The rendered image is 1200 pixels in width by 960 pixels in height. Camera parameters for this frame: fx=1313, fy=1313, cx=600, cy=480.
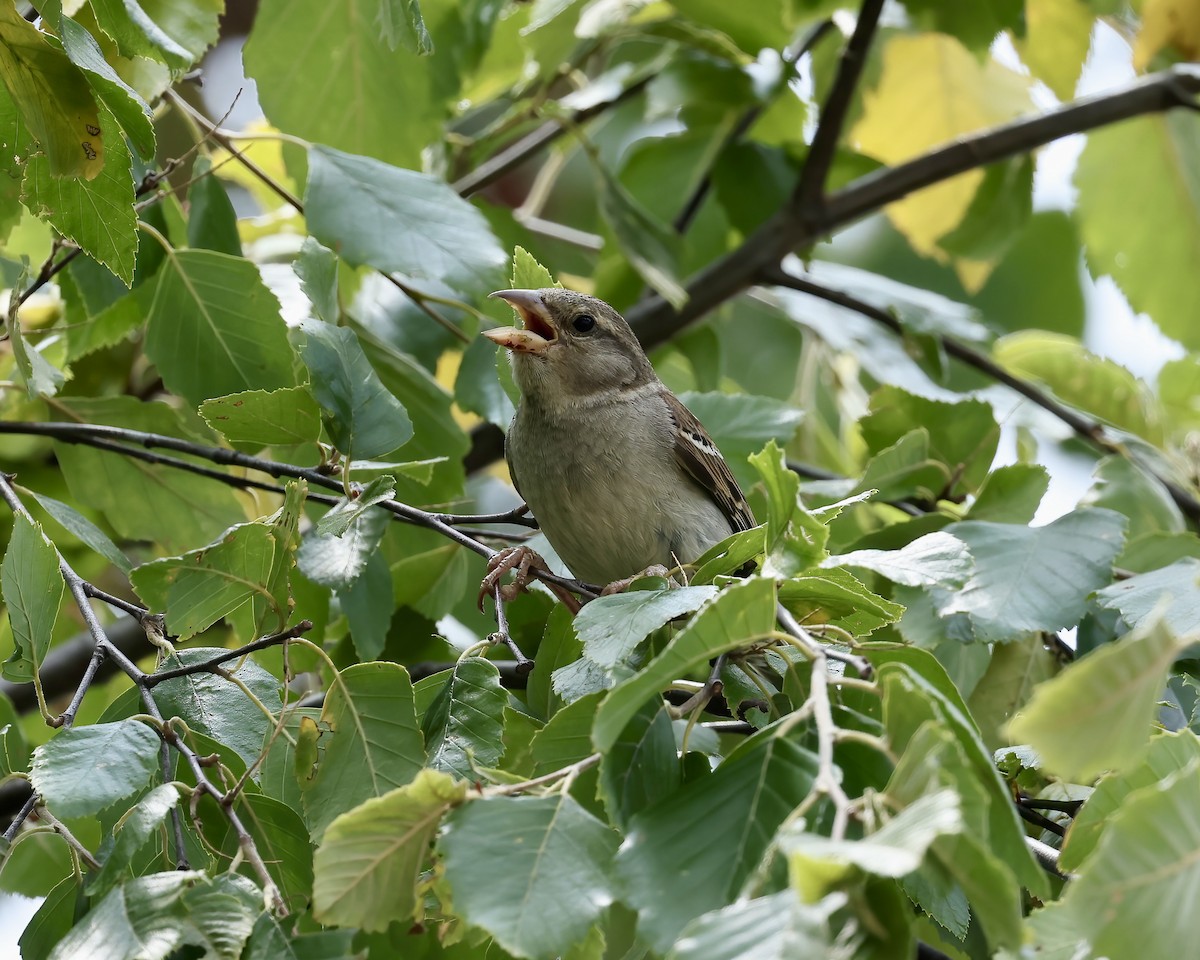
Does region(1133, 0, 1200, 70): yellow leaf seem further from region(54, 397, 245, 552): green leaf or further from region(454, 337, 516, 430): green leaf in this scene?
region(54, 397, 245, 552): green leaf

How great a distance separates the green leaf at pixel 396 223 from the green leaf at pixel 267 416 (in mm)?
564

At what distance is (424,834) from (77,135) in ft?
3.92

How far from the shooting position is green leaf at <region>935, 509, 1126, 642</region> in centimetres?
253

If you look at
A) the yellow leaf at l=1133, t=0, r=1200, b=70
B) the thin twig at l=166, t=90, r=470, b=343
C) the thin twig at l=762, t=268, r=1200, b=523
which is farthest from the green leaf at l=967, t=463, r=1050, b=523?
the yellow leaf at l=1133, t=0, r=1200, b=70

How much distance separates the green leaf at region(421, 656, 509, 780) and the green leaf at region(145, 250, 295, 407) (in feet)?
3.07

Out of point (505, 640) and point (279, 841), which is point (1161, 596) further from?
point (279, 841)

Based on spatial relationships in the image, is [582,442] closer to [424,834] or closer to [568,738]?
[568,738]

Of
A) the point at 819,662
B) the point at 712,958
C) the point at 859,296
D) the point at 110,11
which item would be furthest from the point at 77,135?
the point at 859,296

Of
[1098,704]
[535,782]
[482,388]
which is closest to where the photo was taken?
[1098,704]

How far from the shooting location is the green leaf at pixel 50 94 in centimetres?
195

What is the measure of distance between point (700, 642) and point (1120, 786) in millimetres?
741

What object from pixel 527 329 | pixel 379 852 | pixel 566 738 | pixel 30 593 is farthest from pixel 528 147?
pixel 379 852

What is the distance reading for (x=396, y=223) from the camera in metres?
2.81

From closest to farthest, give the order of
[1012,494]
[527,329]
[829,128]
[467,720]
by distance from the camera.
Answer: [467,720] < [1012,494] < [527,329] < [829,128]
